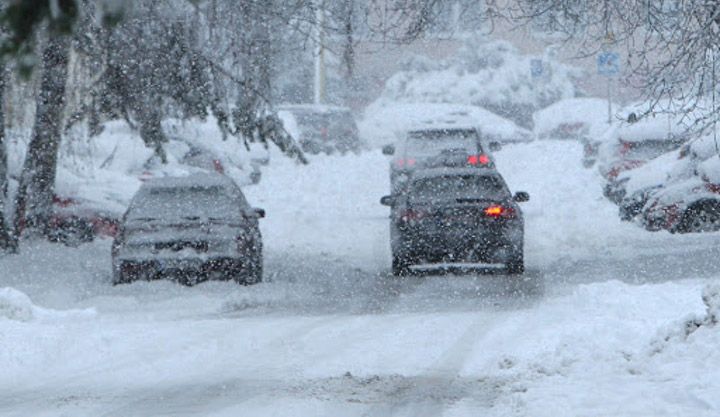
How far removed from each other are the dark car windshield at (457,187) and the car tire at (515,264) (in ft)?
2.68

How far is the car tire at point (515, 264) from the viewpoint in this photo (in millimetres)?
18625

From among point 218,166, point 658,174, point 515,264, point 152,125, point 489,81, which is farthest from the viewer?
point 489,81

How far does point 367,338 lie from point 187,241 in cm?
538

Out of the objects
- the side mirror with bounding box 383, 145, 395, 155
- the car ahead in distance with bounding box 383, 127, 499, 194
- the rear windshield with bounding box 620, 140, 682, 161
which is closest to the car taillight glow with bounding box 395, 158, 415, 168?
the car ahead in distance with bounding box 383, 127, 499, 194

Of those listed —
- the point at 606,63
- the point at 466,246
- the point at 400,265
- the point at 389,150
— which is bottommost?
the point at 400,265

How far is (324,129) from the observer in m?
42.0

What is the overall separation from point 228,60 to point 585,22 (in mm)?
8504

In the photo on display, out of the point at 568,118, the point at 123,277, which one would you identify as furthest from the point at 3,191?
the point at 568,118

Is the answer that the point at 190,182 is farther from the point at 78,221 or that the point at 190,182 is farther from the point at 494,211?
the point at 78,221

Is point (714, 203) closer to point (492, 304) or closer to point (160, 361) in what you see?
point (492, 304)

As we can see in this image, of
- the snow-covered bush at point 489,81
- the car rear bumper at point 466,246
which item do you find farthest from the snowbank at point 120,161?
the snow-covered bush at point 489,81

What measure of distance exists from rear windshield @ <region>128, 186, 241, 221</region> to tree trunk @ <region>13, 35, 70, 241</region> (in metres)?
1.85

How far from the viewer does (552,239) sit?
936 inches

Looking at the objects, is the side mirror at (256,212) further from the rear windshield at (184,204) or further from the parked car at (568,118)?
the parked car at (568,118)
